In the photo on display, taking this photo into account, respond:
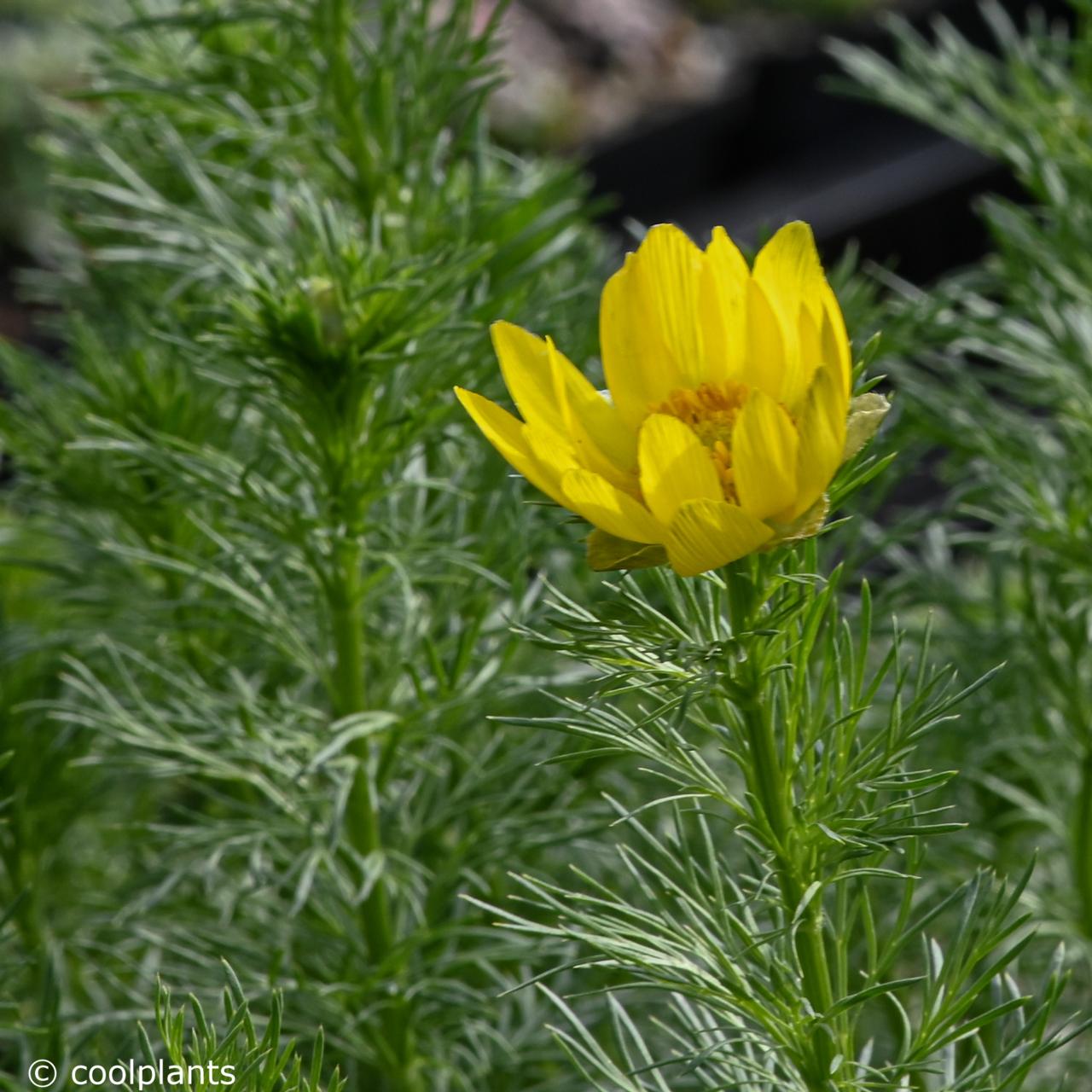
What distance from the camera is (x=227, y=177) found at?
0.90 metres

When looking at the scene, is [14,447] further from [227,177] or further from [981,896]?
[981,896]

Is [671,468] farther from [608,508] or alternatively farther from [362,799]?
[362,799]

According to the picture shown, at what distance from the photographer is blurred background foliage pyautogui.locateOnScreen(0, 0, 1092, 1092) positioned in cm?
72

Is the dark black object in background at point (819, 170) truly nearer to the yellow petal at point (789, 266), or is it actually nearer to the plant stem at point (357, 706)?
the plant stem at point (357, 706)

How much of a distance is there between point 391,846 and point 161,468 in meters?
0.24

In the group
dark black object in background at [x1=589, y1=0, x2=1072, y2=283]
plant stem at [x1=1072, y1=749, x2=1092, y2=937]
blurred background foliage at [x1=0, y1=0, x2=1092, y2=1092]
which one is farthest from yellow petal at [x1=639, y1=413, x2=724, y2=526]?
dark black object in background at [x1=589, y1=0, x2=1072, y2=283]

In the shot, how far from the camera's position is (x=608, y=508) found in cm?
44

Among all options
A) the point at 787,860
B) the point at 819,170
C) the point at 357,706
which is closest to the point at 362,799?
the point at 357,706

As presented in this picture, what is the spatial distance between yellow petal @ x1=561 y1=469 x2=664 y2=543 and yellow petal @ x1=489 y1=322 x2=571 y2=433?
0.04 m

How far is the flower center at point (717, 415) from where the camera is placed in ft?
1.58

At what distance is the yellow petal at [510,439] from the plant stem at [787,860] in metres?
0.10

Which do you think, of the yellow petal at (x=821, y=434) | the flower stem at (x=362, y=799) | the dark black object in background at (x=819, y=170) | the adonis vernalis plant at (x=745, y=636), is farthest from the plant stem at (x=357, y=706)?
the dark black object in background at (x=819, y=170)

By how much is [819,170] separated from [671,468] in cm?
271

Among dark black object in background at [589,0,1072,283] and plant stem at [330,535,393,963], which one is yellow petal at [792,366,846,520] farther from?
dark black object in background at [589,0,1072,283]
